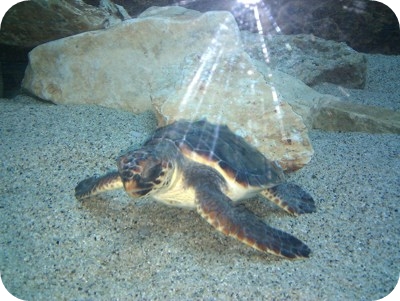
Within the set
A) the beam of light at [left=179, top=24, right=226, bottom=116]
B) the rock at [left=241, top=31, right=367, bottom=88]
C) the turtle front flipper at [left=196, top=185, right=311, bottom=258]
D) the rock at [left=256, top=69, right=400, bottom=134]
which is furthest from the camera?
the rock at [left=241, top=31, right=367, bottom=88]

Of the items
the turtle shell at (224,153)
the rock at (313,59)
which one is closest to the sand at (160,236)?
the turtle shell at (224,153)

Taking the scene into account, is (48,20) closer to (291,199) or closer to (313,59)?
(291,199)

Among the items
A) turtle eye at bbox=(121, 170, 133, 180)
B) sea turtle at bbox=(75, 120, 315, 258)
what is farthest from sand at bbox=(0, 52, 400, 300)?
turtle eye at bbox=(121, 170, 133, 180)

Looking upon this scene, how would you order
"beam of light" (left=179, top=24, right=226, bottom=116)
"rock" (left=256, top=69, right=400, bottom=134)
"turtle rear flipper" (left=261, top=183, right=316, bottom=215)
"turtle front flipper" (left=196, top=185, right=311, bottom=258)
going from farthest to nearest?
"rock" (left=256, top=69, right=400, bottom=134) → "beam of light" (left=179, top=24, right=226, bottom=116) → "turtle rear flipper" (left=261, top=183, right=316, bottom=215) → "turtle front flipper" (left=196, top=185, right=311, bottom=258)

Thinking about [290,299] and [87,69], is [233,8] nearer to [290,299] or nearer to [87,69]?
[87,69]

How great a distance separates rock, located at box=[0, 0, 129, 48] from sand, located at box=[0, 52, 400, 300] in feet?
5.90

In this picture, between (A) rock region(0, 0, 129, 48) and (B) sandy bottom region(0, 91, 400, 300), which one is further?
(A) rock region(0, 0, 129, 48)

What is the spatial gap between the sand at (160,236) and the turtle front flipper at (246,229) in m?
0.09

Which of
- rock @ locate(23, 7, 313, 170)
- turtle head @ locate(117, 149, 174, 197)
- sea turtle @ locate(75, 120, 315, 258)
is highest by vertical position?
turtle head @ locate(117, 149, 174, 197)

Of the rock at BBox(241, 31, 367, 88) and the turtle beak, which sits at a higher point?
the turtle beak

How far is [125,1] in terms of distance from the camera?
19.6ft

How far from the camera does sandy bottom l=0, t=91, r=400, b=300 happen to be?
172 centimetres

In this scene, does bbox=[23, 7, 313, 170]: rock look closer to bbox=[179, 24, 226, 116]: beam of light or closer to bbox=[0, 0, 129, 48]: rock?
bbox=[179, 24, 226, 116]: beam of light

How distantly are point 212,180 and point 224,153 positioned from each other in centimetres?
28
